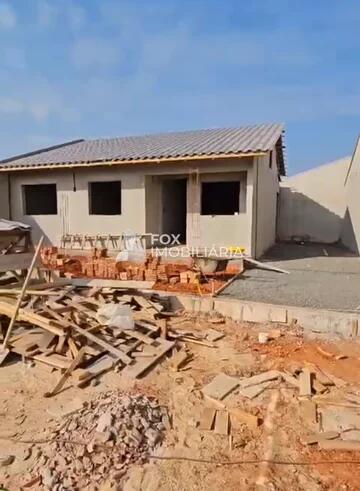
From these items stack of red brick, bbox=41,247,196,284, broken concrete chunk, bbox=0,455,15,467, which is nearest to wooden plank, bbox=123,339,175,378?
broken concrete chunk, bbox=0,455,15,467

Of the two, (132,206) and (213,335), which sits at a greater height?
(132,206)

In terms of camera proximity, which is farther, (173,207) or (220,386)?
(173,207)

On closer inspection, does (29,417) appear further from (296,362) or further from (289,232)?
(289,232)

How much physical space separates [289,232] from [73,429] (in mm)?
16945

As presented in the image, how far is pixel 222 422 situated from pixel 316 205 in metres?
16.9

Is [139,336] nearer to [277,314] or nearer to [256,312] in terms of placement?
[256,312]

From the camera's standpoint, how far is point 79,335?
510 centimetres

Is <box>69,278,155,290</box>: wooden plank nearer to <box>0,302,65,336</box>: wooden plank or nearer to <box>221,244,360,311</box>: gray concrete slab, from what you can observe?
<box>221,244,360,311</box>: gray concrete slab

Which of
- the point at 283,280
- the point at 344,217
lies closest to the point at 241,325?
the point at 283,280

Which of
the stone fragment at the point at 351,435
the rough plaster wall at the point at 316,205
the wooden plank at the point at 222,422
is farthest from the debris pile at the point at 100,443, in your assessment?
the rough plaster wall at the point at 316,205

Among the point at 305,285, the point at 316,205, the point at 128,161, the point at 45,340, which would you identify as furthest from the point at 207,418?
the point at 316,205

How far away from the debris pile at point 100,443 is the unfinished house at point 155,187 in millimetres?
6889

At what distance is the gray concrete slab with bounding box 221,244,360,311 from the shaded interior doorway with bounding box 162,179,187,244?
3.48 meters

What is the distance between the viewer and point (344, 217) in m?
17.3
